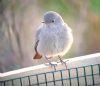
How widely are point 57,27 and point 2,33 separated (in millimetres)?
1815

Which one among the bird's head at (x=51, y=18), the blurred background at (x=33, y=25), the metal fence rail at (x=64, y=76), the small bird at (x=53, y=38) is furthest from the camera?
the blurred background at (x=33, y=25)

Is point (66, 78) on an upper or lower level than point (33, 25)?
lower

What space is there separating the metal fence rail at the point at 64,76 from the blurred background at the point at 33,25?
98.3 inches

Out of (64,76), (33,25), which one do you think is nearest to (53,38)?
(64,76)

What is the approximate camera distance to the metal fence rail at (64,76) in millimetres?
4438

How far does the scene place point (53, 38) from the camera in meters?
5.18

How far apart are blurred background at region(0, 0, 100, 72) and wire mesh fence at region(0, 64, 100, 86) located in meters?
2.49

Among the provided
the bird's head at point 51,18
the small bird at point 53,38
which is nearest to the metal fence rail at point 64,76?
the small bird at point 53,38

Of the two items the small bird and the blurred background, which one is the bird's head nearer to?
the small bird

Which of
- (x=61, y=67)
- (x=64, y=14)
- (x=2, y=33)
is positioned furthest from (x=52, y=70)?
(x=64, y=14)

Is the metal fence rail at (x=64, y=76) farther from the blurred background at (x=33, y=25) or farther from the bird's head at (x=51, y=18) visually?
the blurred background at (x=33, y=25)

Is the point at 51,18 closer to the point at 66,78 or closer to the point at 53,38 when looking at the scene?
the point at 53,38

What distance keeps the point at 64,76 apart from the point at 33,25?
296cm

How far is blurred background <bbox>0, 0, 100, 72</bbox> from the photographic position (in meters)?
7.07
